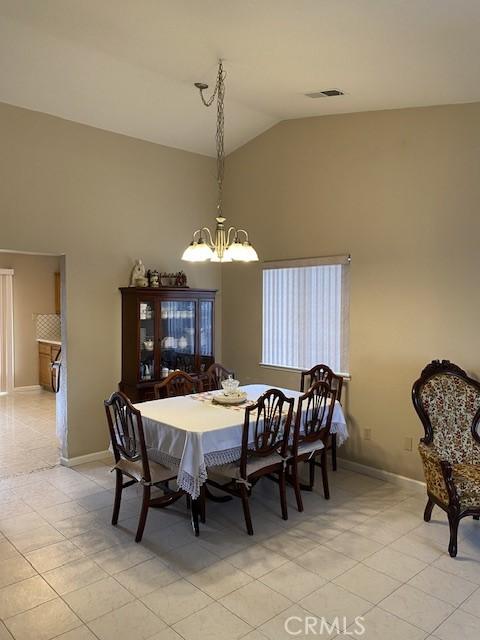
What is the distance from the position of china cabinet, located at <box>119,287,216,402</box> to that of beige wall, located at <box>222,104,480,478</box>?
2.96 feet

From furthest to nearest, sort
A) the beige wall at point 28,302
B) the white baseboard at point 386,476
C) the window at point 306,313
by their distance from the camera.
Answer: the beige wall at point 28,302 → the window at point 306,313 → the white baseboard at point 386,476

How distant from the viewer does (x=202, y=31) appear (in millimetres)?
3152

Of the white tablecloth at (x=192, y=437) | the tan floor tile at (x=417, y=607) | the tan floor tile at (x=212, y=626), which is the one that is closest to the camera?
the tan floor tile at (x=212, y=626)

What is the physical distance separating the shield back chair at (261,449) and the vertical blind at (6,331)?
18.5 feet

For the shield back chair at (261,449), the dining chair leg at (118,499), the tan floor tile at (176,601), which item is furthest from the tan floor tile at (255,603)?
the dining chair leg at (118,499)

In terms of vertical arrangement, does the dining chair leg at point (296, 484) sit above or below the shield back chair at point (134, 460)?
below

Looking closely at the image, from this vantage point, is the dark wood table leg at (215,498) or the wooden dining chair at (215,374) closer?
the dark wood table leg at (215,498)

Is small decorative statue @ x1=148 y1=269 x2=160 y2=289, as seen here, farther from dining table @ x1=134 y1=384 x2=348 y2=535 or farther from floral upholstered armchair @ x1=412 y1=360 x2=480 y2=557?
floral upholstered armchair @ x1=412 y1=360 x2=480 y2=557

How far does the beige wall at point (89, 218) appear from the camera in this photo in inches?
171

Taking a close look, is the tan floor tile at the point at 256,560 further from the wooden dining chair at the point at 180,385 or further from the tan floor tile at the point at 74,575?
the wooden dining chair at the point at 180,385

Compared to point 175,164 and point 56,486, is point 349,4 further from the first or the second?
point 56,486

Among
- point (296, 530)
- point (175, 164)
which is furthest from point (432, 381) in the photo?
point (175, 164)

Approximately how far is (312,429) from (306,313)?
1.52 meters

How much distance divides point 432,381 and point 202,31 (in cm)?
287
